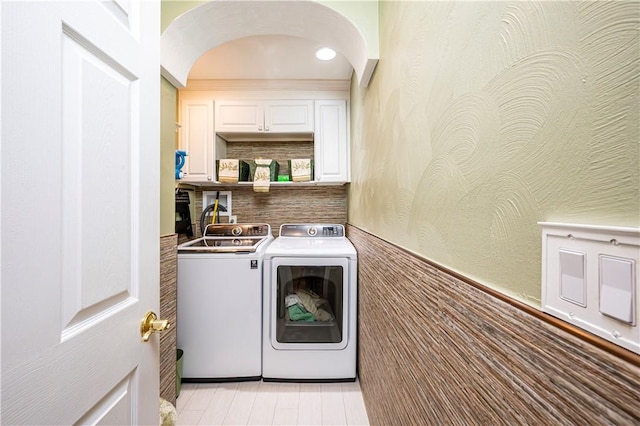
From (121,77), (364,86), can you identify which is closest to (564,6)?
(121,77)

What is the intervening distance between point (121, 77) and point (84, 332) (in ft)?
1.92

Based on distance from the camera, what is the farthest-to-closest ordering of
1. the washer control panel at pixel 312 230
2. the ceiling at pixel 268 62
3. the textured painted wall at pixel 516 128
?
the washer control panel at pixel 312 230 < the ceiling at pixel 268 62 < the textured painted wall at pixel 516 128

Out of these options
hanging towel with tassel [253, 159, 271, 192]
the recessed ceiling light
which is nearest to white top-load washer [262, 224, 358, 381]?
hanging towel with tassel [253, 159, 271, 192]

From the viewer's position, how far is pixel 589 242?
1.00 feet

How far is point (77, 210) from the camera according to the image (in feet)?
1.73

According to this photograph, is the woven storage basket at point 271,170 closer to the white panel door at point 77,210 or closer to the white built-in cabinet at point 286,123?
the white built-in cabinet at point 286,123

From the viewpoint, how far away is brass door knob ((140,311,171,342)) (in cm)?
73

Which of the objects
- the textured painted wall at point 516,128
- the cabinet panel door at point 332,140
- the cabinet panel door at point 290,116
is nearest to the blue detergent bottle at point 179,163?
the cabinet panel door at point 290,116

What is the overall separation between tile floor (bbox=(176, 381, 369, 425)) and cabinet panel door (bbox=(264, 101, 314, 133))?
2157 millimetres

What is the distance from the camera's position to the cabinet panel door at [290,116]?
2.61m

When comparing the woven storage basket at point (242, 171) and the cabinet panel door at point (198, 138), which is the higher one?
the cabinet panel door at point (198, 138)

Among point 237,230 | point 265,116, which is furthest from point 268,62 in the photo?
point 237,230

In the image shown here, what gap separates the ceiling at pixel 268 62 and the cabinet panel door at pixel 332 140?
0.28 m

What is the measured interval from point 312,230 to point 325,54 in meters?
1.53
